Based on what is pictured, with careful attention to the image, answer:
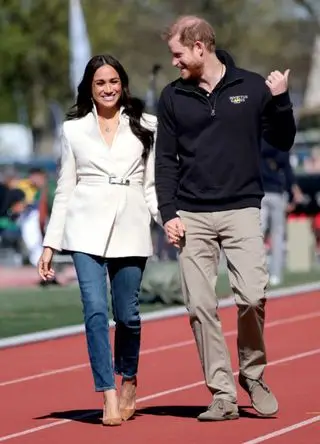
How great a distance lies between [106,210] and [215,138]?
71 cm

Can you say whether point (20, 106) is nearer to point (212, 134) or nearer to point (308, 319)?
point (308, 319)

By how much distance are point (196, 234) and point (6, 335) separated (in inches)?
252

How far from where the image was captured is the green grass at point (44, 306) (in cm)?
1619

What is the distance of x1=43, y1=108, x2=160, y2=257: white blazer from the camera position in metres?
9.12

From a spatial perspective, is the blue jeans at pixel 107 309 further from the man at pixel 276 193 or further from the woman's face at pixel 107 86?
the man at pixel 276 193

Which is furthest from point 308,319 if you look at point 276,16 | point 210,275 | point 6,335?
point 276,16

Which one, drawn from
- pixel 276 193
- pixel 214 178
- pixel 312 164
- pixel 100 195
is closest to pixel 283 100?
pixel 214 178

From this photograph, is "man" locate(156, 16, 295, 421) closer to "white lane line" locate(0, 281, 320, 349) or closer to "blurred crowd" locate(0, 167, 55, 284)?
"white lane line" locate(0, 281, 320, 349)

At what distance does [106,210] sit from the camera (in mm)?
9164

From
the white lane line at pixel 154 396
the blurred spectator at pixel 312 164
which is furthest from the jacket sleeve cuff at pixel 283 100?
the blurred spectator at pixel 312 164

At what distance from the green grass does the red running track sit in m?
1.12

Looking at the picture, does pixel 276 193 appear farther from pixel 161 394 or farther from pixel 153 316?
pixel 161 394

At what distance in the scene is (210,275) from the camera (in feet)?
29.9

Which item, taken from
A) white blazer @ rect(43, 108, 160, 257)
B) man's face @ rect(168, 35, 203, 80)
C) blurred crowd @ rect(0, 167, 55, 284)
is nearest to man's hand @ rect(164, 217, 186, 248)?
white blazer @ rect(43, 108, 160, 257)
